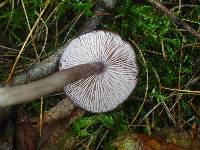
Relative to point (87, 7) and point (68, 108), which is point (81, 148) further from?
point (87, 7)

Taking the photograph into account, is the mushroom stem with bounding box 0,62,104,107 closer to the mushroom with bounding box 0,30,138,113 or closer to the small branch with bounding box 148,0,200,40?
the mushroom with bounding box 0,30,138,113

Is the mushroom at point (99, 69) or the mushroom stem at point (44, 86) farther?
the mushroom at point (99, 69)

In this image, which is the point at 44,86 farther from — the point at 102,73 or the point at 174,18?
the point at 174,18

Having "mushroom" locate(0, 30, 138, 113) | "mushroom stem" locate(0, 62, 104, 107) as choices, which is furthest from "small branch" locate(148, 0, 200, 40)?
"mushroom stem" locate(0, 62, 104, 107)

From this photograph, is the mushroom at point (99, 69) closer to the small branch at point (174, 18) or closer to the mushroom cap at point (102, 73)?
the mushroom cap at point (102, 73)

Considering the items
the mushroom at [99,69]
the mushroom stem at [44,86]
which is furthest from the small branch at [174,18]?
the mushroom stem at [44,86]

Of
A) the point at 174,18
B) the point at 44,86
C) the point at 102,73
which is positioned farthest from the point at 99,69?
the point at 174,18

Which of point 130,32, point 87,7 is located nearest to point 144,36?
point 130,32

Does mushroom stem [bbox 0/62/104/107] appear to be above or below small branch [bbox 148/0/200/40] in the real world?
below
